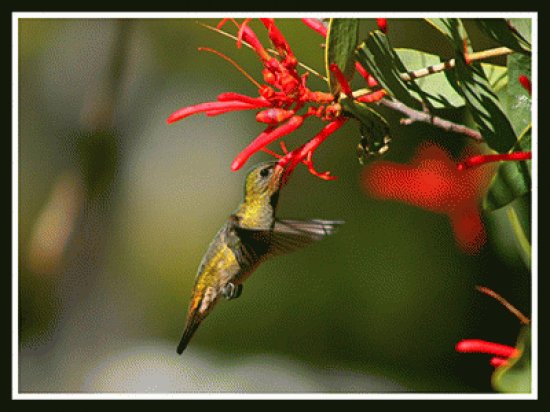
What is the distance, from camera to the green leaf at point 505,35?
858mm

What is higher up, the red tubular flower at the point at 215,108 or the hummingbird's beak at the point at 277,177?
the red tubular flower at the point at 215,108

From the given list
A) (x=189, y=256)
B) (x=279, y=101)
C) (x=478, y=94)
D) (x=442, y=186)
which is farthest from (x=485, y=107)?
(x=189, y=256)

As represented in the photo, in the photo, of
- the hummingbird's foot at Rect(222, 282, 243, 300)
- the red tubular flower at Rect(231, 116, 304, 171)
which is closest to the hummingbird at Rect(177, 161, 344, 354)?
the hummingbird's foot at Rect(222, 282, 243, 300)

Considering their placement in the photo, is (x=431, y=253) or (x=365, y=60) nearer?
(x=365, y=60)

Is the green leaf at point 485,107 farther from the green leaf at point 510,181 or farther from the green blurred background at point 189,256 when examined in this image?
the green blurred background at point 189,256

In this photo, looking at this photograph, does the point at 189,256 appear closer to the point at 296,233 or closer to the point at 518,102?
the point at 296,233

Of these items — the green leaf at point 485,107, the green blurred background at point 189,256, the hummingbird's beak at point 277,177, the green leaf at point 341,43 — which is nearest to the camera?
the green leaf at point 341,43

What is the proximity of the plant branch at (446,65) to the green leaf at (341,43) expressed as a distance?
9 cm

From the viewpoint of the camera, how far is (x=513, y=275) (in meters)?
1.21

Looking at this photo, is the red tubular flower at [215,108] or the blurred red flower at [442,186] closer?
the red tubular flower at [215,108]

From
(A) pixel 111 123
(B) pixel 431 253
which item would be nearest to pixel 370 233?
(B) pixel 431 253

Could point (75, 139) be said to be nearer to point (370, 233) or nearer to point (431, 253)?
point (370, 233)

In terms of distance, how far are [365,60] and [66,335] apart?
837 mm

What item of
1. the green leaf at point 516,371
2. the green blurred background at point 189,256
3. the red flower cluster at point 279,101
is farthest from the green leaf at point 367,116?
the green blurred background at point 189,256
